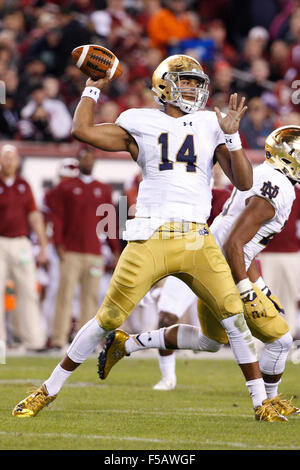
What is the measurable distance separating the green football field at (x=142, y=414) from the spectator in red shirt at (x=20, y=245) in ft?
4.40

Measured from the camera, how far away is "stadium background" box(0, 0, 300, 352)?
12.0 metres

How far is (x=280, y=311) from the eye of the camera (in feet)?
19.8

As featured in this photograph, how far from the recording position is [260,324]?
229 inches

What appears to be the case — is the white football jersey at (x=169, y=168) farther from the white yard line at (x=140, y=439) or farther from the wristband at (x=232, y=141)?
the white yard line at (x=140, y=439)

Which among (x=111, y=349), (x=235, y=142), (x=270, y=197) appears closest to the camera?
(x=235, y=142)

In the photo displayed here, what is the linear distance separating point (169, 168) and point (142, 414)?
1.43 m

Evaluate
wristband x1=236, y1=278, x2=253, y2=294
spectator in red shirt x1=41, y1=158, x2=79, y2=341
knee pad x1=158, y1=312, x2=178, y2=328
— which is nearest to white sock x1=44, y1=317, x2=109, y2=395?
wristband x1=236, y1=278, x2=253, y2=294

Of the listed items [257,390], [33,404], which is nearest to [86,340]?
[33,404]

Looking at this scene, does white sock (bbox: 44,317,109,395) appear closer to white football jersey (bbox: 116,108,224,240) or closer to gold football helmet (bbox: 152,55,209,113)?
white football jersey (bbox: 116,108,224,240)

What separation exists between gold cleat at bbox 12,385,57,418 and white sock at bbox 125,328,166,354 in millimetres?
926

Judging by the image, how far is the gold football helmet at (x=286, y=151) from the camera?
20.0ft

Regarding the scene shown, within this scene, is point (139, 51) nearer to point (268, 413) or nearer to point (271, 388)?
point (271, 388)

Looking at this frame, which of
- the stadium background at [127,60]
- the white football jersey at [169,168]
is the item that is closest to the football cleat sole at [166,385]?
the white football jersey at [169,168]
